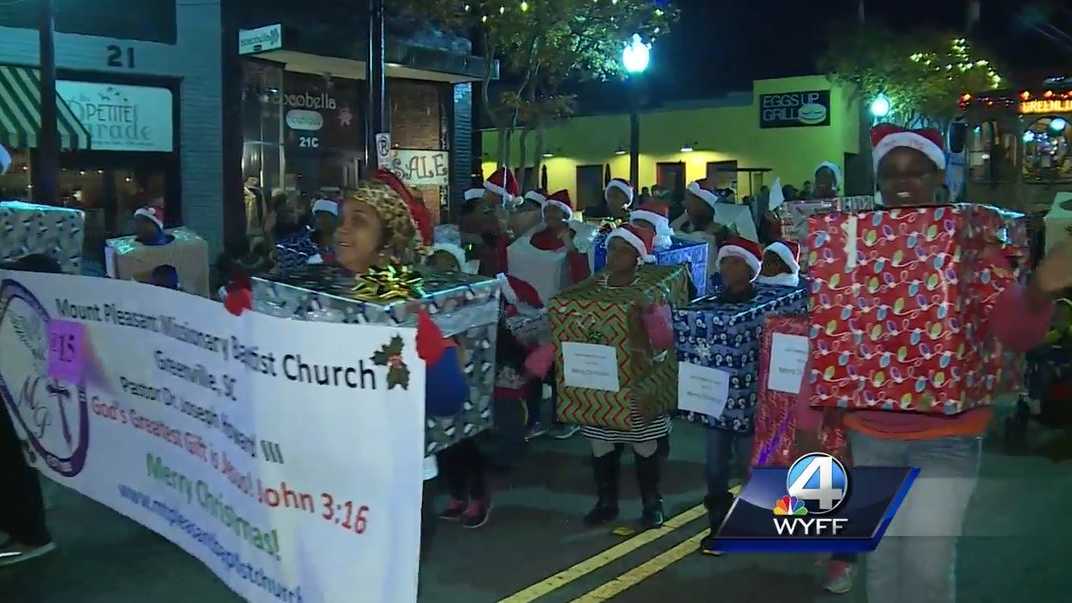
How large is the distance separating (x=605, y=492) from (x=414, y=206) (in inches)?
95.0

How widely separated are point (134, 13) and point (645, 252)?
1171 centimetres

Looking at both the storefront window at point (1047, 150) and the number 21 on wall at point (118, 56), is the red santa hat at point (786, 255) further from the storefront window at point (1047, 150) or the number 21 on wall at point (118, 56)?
the number 21 on wall at point (118, 56)

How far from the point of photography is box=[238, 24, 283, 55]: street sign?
1563 centimetres

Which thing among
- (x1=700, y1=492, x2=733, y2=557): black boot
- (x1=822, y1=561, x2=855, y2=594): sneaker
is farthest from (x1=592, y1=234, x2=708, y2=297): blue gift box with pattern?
(x1=822, y1=561, x2=855, y2=594): sneaker

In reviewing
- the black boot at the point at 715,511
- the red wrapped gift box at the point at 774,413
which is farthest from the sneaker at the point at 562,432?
the red wrapped gift box at the point at 774,413

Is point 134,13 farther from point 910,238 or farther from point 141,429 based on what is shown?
point 910,238

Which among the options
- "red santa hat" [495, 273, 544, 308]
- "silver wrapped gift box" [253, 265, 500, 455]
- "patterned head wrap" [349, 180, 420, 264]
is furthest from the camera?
"red santa hat" [495, 273, 544, 308]

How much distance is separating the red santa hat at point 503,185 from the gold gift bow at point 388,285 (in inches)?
300

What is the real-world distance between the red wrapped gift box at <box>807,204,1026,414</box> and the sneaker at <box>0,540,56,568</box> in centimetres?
424

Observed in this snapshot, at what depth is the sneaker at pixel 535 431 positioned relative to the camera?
8773mm

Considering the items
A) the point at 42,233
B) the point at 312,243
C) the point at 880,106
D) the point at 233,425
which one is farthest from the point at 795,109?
the point at 233,425

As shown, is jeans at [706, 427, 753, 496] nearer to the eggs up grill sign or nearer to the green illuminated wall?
the green illuminated wall

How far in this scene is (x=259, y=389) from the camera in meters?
3.72

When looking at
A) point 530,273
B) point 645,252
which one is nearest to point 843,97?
point 530,273
